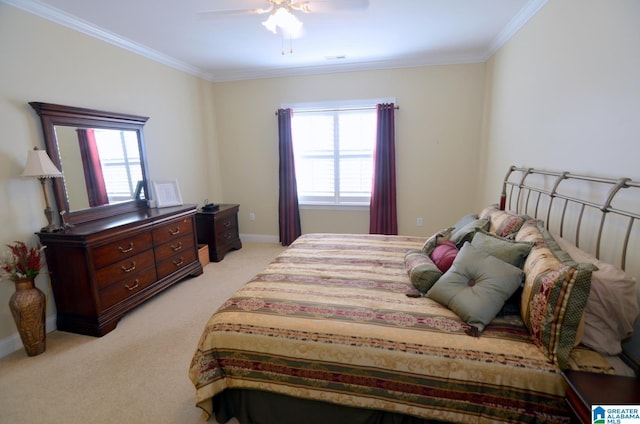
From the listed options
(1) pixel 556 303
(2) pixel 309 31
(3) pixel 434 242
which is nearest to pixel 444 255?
(3) pixel 434 242

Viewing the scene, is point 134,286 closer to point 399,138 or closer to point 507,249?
point 507,249

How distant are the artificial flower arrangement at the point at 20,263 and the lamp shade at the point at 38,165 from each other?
0.55 metres

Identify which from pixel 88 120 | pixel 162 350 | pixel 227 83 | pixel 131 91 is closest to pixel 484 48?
pixel 227 83

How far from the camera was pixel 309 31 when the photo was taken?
3006mm

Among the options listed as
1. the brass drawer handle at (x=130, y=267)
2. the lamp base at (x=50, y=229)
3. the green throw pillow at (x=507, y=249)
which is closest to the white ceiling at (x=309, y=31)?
the lamp base at (x=50, y=229)

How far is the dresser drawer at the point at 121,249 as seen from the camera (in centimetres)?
246

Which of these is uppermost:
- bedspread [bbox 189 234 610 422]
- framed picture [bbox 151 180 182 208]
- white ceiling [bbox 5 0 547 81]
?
white ceiling [bbox 5 0 547 81]

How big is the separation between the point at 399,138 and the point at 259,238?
9.27 feet

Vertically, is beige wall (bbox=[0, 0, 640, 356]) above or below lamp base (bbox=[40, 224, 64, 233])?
above

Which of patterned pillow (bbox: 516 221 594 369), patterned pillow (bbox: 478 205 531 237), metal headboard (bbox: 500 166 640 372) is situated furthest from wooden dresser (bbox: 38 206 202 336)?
metal headboard (bbox: 500 166 640 372)

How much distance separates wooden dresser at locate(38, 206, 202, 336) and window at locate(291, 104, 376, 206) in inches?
88.1

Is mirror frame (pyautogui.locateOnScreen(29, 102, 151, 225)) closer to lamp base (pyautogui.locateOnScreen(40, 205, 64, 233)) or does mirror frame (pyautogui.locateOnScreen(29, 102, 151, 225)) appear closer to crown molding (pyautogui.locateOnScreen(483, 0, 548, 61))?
lamp base (pyautogui.locateOnScreen(40, 205, 64, 233))

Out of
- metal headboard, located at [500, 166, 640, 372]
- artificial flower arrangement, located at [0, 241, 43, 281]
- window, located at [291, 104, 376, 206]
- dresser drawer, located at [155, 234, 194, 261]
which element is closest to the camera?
metal headboard, located at [500, 166, 640, 372]

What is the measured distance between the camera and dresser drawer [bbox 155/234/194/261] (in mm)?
3125
